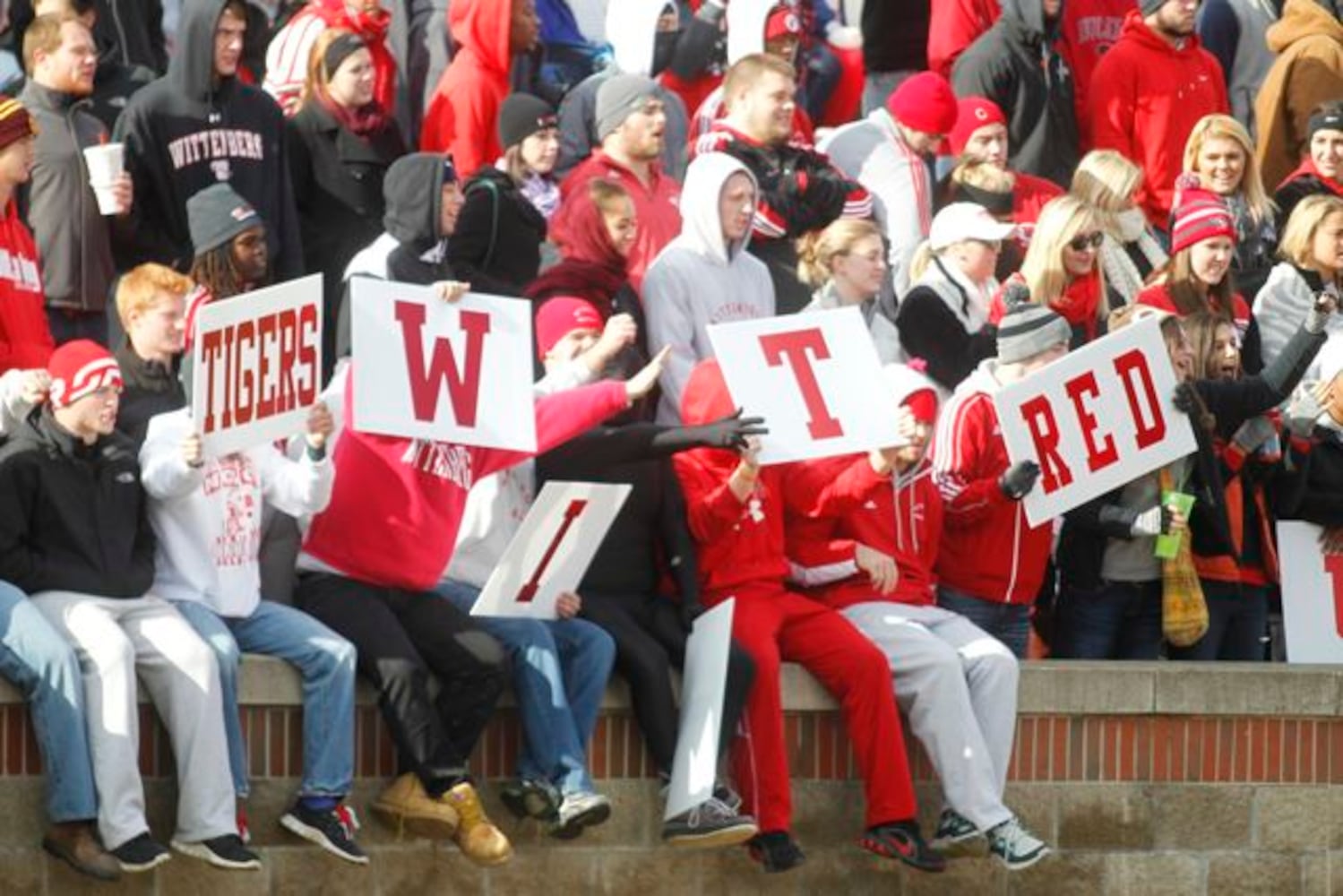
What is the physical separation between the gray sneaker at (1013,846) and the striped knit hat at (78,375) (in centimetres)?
361

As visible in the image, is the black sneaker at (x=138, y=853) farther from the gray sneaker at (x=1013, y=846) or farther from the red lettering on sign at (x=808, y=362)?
the gray sneaker at (x=1013, y=846)

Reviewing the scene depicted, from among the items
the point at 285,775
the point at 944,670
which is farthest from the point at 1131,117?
the point at 285,775

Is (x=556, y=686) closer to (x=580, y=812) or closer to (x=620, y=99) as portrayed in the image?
(x=580, y=812)

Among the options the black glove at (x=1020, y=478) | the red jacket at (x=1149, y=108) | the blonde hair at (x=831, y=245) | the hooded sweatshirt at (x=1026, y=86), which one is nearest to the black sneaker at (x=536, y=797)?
the black glove at (x=1020, y=478)

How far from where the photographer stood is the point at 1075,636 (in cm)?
1459

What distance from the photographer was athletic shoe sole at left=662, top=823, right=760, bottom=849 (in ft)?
42.5

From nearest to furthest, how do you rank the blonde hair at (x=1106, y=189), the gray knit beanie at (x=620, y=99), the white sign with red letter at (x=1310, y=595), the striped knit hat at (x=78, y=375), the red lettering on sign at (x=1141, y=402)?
the striped knit hat at (x=78, y=375)
the red lettering on sign at (x=1141, y=402)
the white sign with red letter at (x=1310, y=595)
the gray knit beanie at (x=620, y=99)
the blonde hair at (x=1106, y=189)

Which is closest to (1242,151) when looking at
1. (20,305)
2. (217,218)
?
(217,218)

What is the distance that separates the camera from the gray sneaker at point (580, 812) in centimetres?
1280

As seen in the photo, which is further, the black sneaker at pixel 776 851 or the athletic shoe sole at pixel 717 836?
the black sneaker at pixel 776 851

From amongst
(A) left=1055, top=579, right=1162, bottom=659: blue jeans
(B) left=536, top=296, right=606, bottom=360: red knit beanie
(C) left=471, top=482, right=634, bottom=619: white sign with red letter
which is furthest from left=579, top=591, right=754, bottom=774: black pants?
(A) left=1055, top=579, right=1162, bottom=659: blue jeans

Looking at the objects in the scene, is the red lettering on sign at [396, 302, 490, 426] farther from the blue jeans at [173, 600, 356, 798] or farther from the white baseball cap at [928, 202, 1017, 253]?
the white baseball cap at [928, 202, 1017, 253]

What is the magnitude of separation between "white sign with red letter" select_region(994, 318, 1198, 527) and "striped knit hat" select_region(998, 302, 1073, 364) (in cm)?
11

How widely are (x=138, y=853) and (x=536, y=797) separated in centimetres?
152
